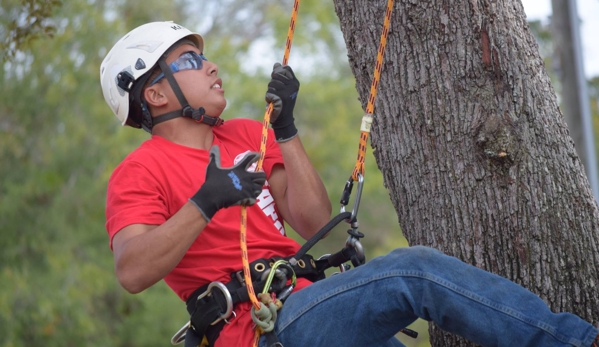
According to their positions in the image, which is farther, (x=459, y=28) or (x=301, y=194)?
(x=301, y=194)

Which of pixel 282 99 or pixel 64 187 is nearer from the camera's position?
Result: pixel 282 99

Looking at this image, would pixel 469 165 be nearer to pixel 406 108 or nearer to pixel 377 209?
pixel 406 108

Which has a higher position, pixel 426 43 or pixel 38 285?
pixel 426 43

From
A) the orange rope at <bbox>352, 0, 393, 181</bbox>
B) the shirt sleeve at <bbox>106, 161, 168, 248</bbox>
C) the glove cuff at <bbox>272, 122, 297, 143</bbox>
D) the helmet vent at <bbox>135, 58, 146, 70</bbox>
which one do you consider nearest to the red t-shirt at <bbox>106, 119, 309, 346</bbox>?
the shirt sleeve at <bbox>106, 161, 168, 248</bbox>

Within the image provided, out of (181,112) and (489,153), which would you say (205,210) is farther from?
(489,153)

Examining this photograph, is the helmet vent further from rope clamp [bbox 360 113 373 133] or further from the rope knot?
the rope knot

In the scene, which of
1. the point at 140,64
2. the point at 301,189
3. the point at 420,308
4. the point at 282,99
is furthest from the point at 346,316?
the point at 140,64

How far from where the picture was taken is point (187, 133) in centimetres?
314

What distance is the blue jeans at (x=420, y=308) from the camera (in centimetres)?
232

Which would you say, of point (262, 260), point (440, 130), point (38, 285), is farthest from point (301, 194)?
point (38, 285)

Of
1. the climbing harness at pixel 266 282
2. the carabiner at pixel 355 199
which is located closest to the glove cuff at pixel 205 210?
the climbing harness at pixel 266 282

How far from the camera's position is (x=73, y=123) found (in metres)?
10.1

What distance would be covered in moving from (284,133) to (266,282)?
694 mm

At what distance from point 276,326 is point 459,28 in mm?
1248
